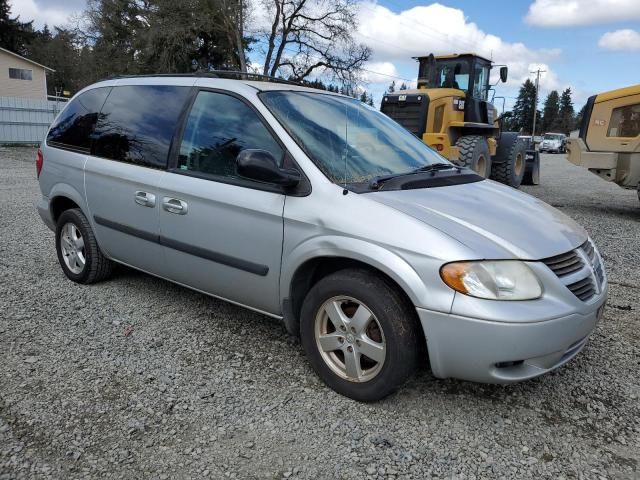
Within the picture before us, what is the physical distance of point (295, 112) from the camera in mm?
3314

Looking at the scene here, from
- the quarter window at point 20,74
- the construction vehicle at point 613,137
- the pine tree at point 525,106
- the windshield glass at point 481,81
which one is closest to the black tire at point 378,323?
the construction vehicle at point 613,137

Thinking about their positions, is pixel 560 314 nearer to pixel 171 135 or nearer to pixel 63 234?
pixel 171 135

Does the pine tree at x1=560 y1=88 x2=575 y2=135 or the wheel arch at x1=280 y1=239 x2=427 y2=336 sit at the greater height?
the pine tree at x1=560 y1=88 x2=575 y2=135

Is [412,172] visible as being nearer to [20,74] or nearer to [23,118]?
[23,118]

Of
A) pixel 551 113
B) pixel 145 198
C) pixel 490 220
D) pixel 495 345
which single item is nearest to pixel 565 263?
pixel 490 220

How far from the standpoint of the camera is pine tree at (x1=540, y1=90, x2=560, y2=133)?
96.8m

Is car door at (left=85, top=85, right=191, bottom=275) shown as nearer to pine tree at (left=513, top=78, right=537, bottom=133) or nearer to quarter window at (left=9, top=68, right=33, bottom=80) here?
quarter window at (left=9, top=68, right=33, bottom=80)

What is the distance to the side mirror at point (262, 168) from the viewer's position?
2807 mm

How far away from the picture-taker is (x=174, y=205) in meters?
3.50

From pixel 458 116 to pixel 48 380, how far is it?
9.81m

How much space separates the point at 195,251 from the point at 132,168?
93cm

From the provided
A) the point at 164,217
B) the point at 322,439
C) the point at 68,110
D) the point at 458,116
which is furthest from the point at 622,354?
the point at 458,116

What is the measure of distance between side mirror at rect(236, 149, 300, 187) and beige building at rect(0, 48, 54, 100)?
130 ft

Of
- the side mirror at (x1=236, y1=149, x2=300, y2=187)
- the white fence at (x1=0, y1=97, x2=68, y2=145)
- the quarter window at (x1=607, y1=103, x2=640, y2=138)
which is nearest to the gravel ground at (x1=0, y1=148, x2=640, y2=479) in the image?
the side mirror at (x1=236, y1=149, x2=300, y2=187)
